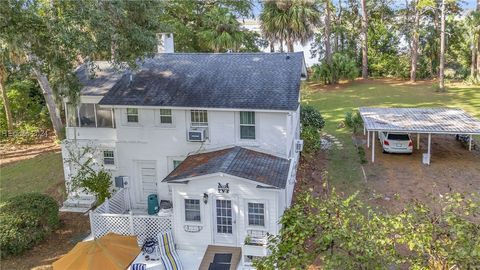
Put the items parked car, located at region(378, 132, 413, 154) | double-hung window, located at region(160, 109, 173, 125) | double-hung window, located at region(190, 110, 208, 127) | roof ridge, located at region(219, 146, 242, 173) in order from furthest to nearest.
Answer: parked car, located at region(378, 132, 413, 154) → double-hung window, located at region(160, 109, 173, 125) → double-hung window, located at region(190, 110, 208, 127) → roof ridge, located at region(219, 146, 242, 173)

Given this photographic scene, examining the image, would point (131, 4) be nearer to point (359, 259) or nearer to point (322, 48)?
point (359, 259)

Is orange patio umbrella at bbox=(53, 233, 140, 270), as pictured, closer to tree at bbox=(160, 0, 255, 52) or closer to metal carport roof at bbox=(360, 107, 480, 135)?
metal carport roof at bbox=(360, 107, 480, 135)

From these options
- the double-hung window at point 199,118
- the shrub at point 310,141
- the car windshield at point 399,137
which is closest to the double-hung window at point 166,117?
the double-hung window at point 199,118

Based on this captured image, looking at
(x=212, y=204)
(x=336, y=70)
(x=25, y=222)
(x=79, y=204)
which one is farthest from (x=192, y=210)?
(x=336, y=70)

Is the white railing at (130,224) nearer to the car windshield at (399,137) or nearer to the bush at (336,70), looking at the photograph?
the car windshield at (399,137)

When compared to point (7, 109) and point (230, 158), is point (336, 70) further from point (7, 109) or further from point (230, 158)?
point (230, 158)

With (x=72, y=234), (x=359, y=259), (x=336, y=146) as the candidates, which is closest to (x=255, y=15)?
(x=336, y=146)

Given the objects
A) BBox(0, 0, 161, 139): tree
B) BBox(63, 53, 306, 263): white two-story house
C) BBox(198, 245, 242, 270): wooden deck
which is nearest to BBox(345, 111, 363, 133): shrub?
BBox(63, 53, 306, 263): white two-story house
